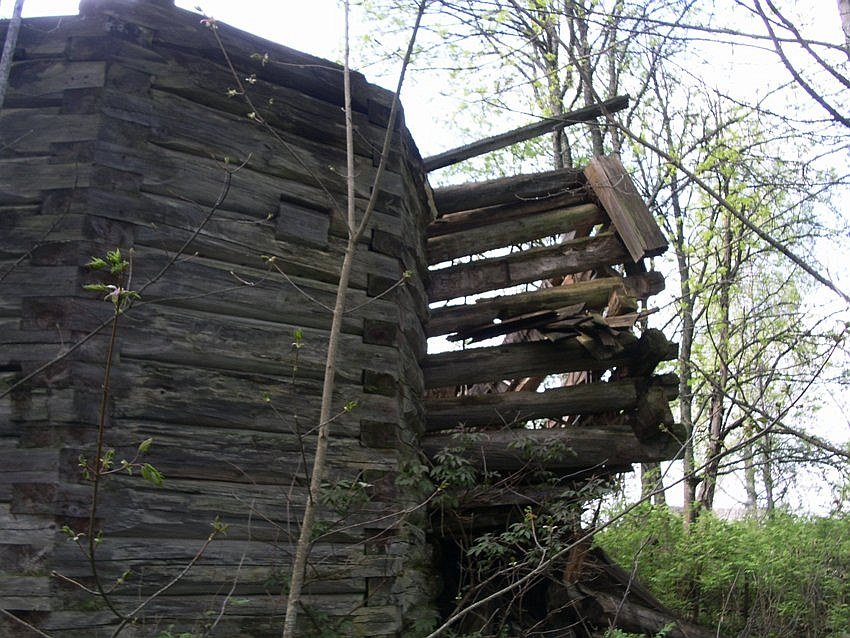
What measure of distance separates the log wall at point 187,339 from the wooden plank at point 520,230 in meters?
1.67

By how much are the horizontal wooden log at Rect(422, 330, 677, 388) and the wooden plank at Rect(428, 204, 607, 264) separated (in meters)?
0.99

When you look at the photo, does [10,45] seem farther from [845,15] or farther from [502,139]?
[845,15]

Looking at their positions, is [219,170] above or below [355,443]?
above

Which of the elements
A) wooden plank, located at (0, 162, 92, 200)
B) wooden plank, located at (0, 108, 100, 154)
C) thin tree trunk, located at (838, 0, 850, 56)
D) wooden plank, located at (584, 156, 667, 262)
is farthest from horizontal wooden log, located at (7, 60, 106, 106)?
thin tree trunk, located at (838, 0, 850, 56)

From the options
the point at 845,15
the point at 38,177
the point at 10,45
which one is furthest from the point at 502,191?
the point at 10,45

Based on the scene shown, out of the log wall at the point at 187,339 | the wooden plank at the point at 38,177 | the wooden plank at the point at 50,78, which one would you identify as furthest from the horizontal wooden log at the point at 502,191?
the wooden plank at the point at 38,177

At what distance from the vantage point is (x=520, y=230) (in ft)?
22.9

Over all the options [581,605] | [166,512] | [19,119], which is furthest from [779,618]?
[19,119]

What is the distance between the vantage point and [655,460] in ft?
20.1

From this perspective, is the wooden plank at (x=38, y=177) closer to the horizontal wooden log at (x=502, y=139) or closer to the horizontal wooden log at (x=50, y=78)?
the horizontal wooden log at (x=50, y=78)

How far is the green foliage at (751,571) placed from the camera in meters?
7.12

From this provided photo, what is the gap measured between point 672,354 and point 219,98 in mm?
3883

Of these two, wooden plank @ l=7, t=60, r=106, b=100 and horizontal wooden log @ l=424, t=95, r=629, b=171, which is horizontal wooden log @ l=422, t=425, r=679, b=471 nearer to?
horizontal wooden log @ l=424, t=95, r=629, b=171

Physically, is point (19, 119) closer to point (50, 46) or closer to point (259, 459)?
point (50, 46)
